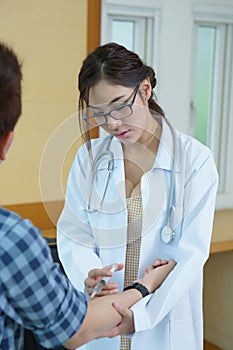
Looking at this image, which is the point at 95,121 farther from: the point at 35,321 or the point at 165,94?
the point at 165,94

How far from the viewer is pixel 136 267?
1636 millimetres

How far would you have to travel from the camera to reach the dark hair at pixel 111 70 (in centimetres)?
148

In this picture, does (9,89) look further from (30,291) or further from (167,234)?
(167,234)

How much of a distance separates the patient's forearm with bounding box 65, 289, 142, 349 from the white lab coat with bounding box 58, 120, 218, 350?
27 centimetres

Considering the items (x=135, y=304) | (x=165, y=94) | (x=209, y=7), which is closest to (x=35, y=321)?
(x=135, y=304)

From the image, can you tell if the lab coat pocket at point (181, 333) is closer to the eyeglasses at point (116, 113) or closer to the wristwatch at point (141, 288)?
the wristwatch at point (141, 288)

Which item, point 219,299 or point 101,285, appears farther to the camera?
point 219,299

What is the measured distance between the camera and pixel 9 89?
89 centimetres

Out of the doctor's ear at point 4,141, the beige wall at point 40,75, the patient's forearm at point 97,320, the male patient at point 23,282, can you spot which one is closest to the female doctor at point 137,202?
the patient's forearm at point 97,320

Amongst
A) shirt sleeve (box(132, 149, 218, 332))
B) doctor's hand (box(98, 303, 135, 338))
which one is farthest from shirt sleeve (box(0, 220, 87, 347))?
shirt sleeve (box(132, 149, 218, 332))

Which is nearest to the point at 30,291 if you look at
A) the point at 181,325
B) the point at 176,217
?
the point at 176,217

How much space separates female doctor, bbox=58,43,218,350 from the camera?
1.49 m

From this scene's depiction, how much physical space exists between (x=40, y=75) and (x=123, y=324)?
1.66m

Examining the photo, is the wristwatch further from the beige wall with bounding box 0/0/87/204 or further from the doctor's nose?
the beige wall with bounding box 0/0/87/204
